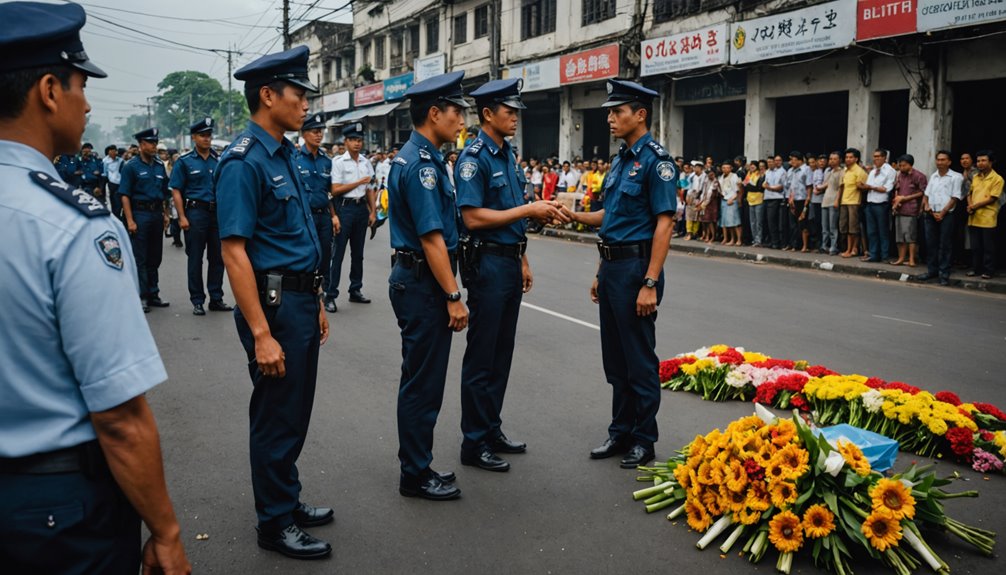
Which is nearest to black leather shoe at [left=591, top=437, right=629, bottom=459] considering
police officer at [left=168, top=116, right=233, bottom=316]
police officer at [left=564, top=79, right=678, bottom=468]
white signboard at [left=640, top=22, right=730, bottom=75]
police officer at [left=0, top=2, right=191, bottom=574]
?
police officer at [left=564, top=79, right=678, bottom=468]

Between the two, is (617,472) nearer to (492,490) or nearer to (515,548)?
(492,490)

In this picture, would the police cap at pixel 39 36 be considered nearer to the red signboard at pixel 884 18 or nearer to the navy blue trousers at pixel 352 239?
the navy blue trousers at pixel 352 239

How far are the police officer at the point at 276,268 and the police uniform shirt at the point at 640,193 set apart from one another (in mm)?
1856

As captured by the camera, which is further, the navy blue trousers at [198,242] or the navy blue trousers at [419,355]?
the navy blue trousers at [198,242]

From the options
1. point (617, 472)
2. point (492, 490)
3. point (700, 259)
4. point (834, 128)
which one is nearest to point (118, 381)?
point (492, 490)

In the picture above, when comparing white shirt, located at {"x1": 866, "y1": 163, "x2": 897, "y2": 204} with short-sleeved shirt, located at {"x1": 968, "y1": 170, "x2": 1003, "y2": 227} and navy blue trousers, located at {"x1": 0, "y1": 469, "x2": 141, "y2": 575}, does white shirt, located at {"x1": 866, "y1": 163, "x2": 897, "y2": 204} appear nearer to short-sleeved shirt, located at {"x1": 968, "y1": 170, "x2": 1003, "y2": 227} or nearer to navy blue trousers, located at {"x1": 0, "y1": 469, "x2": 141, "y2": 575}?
short-sleeved shirt, located at {"x1": 968, "y1": 170, "x2": 1003, "y2": 227}

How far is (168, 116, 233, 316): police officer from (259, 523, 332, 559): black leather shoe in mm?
6081

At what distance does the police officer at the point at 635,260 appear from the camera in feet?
14.8

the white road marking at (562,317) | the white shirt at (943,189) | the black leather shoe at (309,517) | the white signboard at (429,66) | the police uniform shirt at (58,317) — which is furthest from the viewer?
the white signboard at (429,66)

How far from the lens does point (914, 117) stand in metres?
14.7

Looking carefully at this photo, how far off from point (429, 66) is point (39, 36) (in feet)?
104

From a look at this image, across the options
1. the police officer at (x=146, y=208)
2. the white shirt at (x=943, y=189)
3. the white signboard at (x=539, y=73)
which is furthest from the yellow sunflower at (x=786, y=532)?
the white signboard at (x=539, y=73)

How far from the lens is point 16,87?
1.71 meters

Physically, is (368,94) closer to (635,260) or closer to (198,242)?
(198,242)
